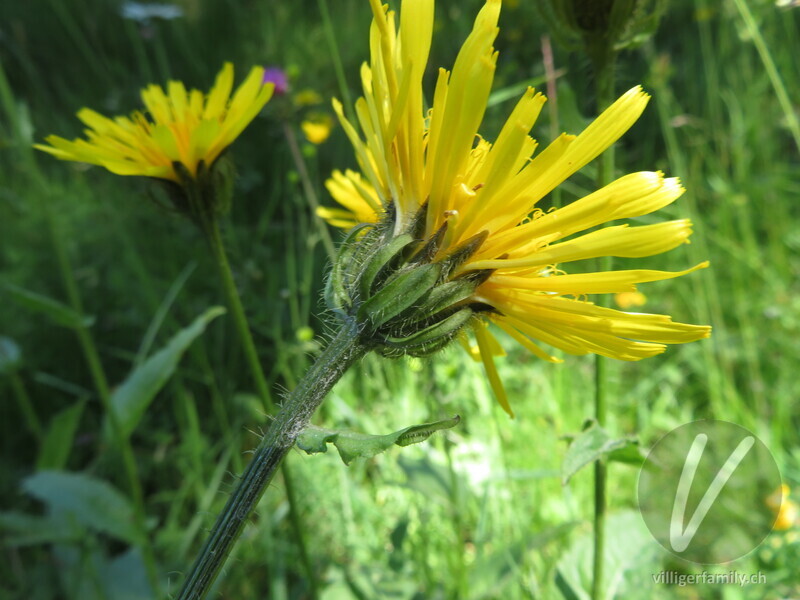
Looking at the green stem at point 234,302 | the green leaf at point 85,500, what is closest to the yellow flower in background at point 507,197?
the green stem at point 234,302

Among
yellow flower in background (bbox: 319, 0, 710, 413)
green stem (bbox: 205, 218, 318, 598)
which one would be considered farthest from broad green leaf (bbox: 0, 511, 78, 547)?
yellow flower in background (bbox: 319, 0, 710, 413)

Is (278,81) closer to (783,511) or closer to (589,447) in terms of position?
(589,447)

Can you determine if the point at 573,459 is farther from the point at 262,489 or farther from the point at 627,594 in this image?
the point at 627,594

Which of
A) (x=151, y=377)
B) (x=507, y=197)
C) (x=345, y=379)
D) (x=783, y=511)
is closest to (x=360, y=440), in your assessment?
(x=507, y=197)

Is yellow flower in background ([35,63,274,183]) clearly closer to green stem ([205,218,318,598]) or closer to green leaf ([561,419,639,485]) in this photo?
green stem ([205,218,318,598])

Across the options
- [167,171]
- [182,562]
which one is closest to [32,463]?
[182,562]
